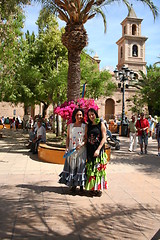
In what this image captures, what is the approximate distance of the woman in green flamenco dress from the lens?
4648 millimetres

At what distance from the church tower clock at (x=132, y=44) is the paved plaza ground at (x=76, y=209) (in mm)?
37491

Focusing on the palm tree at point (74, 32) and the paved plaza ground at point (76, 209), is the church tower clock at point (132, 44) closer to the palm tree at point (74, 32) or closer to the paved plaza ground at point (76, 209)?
the palm tree at point (74, 32)

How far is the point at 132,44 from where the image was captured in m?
41.7

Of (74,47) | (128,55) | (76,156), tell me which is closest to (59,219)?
(76,156)

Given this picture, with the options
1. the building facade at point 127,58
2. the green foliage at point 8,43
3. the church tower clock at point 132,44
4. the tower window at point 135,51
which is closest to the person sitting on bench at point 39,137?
the green foliage at point 8,43

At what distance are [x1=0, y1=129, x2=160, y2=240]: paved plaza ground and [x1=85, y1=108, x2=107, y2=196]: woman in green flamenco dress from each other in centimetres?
26

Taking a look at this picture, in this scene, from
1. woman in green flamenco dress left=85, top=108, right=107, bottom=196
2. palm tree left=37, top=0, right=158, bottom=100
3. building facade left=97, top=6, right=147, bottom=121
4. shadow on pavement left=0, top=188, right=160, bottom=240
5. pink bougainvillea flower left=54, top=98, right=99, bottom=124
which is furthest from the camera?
building facade left=97, top=6, right=147, bottom=121

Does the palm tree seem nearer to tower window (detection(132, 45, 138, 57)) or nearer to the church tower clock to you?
the church tower clock

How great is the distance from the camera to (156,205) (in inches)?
172

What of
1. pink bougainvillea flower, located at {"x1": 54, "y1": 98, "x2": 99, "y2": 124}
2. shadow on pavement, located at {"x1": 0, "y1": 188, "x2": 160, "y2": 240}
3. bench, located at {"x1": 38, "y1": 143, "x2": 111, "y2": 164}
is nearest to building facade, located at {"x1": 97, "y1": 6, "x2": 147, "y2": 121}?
pink bougainvillea flower, located at {"x1": 54, "y1": 98, "x2": 99, "y2": 124}

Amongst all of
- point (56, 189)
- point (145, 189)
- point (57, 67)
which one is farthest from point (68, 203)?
point (57, 67)

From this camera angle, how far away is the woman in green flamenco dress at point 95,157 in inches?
183

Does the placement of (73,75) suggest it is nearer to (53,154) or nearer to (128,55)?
(53,154)

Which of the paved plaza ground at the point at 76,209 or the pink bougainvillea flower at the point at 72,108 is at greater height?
the pink bougainvillea flower at the point at 72,108
